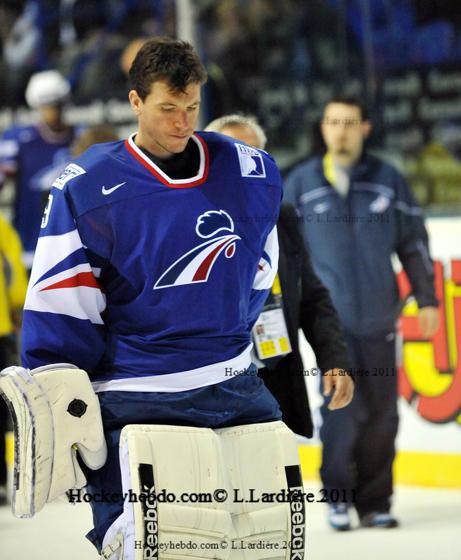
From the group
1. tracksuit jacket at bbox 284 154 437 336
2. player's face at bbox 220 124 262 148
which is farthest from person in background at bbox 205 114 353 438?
tracksuit jacket at bbox 284 154 437 336

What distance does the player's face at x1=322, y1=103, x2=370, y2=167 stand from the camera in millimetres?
4812

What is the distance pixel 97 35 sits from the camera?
7426 mm

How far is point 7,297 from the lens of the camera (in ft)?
17.4

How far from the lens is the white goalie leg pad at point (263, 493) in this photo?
2568mm

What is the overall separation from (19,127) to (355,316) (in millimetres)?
3244

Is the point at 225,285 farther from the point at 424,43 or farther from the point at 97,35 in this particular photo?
the point at 97,35

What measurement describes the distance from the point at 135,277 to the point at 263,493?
0.50 metres

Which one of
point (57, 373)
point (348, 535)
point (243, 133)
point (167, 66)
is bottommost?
point (348, 535)

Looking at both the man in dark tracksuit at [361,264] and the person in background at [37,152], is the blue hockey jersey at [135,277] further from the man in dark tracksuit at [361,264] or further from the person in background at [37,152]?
the person in background at [37,152]

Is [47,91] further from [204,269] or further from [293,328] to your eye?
[204,269]

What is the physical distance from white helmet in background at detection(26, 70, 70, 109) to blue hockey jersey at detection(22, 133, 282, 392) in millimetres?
4607

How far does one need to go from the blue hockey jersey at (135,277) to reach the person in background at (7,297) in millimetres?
2694

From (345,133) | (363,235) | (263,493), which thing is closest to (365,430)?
(363,235)

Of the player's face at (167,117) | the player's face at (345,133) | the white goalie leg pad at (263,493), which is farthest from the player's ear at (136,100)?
the player's face at (345,133)
